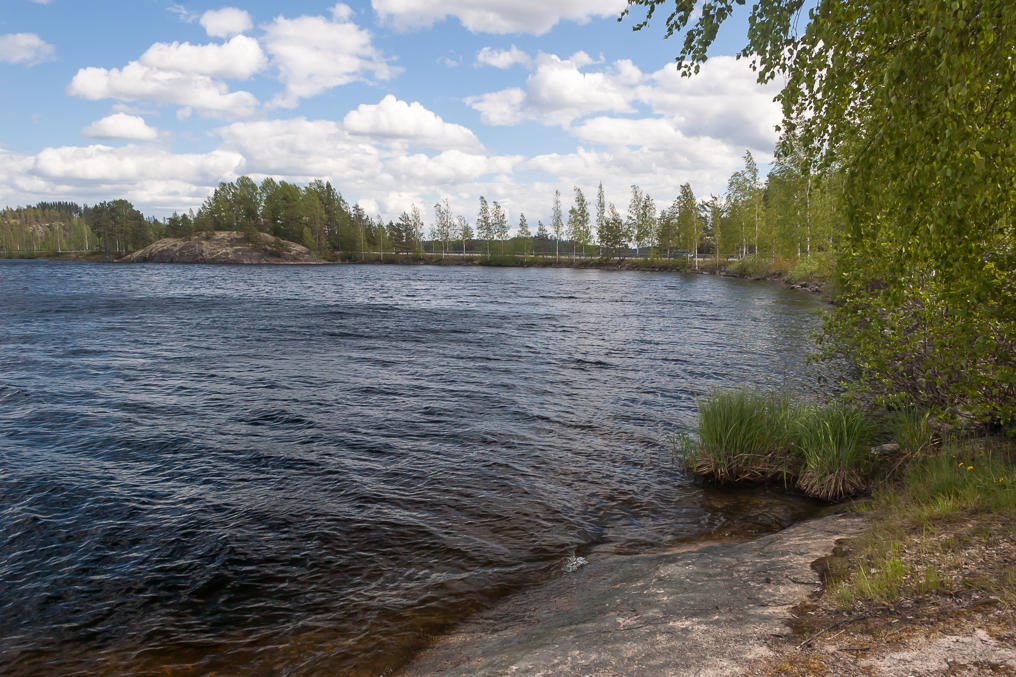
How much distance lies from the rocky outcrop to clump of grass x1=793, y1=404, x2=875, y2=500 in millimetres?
138768

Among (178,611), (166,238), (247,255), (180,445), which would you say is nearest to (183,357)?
(180,445)

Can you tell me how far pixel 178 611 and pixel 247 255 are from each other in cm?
13916

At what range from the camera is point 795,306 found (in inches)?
1619

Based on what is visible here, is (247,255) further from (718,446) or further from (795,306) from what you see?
(718,446)

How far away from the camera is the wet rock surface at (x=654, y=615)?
16.1ft

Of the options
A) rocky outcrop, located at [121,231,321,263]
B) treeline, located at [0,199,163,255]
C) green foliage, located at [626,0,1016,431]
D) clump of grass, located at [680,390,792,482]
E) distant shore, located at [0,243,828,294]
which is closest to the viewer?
green foliage, located at [626,0,1016,431]

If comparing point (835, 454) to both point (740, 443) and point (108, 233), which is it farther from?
point (108, 233)

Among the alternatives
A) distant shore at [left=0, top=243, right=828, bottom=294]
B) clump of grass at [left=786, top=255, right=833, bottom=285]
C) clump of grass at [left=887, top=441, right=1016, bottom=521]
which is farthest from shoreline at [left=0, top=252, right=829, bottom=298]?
clump of grass at [left=887, top=441, right=1016, bottom=521]

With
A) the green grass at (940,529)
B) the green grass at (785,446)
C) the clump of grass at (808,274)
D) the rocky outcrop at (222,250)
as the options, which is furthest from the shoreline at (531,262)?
the green grass at (940,529)

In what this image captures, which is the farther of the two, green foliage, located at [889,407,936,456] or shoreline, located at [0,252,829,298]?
shoreline, located at [0,252,829,298]

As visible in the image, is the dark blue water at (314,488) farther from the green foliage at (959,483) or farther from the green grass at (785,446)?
the green foliage at (959,483)

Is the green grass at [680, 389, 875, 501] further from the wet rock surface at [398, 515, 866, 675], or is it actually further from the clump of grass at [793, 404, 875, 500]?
the wet rock surface at [398, 515, 866, 675]

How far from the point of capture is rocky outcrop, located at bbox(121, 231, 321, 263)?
5192 inches

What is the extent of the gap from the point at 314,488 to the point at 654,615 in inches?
281
